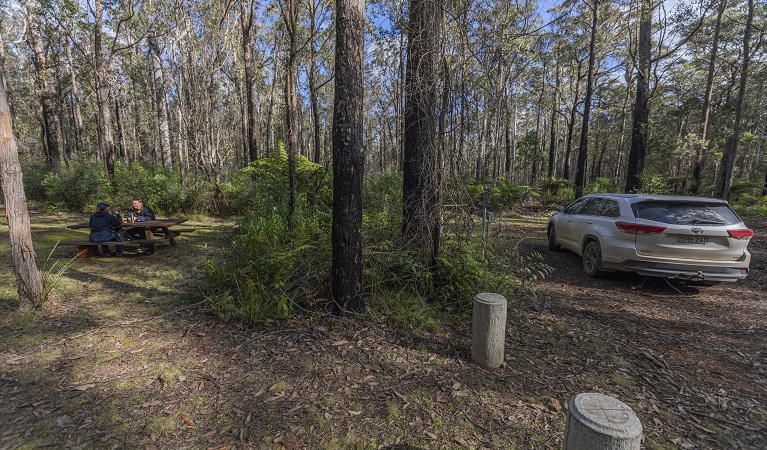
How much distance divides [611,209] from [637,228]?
871mm

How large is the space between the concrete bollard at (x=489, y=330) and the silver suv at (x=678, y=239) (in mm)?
3254

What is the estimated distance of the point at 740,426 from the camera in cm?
252

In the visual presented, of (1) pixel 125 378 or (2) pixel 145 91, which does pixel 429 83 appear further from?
(2) pixel 145 91

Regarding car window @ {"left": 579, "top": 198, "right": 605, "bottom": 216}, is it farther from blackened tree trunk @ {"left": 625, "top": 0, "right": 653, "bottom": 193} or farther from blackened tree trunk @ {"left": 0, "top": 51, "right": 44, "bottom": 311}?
blackened tree trunk @ {"left": 0, "top": 51, "right": 44, "bottom": 311}

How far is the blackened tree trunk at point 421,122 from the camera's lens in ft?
13.7

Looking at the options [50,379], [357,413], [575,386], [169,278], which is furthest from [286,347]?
[169,278]

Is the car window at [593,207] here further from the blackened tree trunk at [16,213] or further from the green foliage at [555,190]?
the green foliage at [555,190]

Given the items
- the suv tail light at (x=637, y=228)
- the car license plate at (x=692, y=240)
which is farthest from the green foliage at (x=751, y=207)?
the suv tail light at (x=637, y=228)

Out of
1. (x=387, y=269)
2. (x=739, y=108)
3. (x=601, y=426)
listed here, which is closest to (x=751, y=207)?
(x=739, y=108)

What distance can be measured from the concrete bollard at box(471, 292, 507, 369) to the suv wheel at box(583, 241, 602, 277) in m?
3.50

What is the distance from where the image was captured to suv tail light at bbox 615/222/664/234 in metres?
4.84

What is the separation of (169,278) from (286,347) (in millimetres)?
3420

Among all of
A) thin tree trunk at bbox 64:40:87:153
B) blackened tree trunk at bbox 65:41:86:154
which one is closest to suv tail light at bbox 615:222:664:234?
blackened tree trunk at bbox 65:41:86:154

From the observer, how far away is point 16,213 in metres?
3.92
